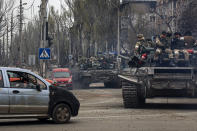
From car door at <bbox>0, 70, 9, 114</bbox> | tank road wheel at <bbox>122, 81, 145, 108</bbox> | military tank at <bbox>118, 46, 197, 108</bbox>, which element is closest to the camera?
car door at <bbox>0, 70, 9, 114</bbox>

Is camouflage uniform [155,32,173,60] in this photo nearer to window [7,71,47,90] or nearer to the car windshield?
window [7,71,47,90]

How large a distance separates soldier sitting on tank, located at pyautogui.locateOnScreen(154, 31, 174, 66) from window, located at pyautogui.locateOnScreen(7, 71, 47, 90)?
588 centimetres

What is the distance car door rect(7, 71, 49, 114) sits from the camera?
1191 cm

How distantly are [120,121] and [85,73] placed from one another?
64.7ft

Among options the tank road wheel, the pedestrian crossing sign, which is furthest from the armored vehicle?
the tank road wheel

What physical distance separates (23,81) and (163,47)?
22.0 ft

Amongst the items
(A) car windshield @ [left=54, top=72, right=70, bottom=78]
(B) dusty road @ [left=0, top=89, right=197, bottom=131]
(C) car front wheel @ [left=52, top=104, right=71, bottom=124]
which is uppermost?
(A) car windshield @ [left=54, top=72, right=70, bottom=78]

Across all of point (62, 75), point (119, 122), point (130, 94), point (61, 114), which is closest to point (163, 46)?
point (130, 94)

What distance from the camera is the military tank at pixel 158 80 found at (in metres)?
16.5

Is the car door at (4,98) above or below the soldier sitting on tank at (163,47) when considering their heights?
below

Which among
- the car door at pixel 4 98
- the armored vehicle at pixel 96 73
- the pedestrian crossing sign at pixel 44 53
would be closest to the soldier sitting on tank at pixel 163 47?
the car door at pixel 4 98

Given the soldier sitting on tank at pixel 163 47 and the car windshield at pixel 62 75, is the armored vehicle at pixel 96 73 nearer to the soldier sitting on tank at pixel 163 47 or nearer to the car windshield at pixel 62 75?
the car windshield at pixel 62 75

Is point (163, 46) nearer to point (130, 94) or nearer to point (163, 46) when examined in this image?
point (163, 46)

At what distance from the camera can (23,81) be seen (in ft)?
A: 40.0
